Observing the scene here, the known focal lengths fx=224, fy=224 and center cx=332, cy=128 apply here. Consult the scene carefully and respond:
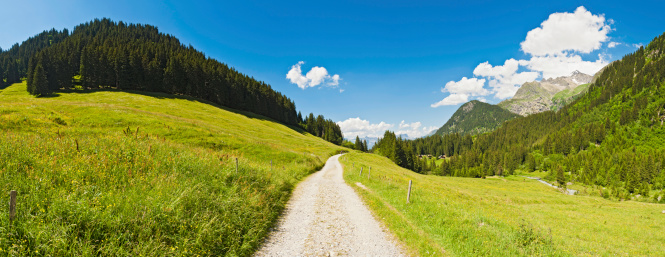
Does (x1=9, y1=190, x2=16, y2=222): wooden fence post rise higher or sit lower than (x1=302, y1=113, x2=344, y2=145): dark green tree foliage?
lower

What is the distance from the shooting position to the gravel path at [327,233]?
27.5 ft

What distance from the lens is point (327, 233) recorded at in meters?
9.95

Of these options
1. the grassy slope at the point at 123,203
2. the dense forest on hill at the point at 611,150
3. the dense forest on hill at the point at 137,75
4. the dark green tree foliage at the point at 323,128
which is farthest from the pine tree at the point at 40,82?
the dense forest on hill at the point at 611,150

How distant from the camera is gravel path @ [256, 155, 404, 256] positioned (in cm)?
837

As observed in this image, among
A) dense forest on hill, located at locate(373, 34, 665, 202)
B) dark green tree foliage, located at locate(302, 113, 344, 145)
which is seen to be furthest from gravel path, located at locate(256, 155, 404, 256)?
dark green tree foliage, located at locate(302, 113, 344, 145)

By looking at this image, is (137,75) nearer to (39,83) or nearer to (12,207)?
(39,83)

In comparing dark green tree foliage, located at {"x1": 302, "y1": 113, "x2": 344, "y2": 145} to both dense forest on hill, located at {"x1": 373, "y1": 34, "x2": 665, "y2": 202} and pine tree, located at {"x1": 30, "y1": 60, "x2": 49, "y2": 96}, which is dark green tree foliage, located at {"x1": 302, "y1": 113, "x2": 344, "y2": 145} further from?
pine tree, located at {"x1": 30, "y1": 60, "x2": 49, "y2": 96}

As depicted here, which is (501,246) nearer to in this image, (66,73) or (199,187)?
(199,187)

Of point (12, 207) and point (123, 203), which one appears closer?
point (12, 207)

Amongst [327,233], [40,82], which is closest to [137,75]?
[40,82]

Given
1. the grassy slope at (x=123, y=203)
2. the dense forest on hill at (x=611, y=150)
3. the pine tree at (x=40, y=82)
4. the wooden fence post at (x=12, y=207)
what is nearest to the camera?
the wooden fence post at (x=12, y=207)

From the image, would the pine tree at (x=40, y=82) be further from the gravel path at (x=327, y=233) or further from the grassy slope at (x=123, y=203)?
the gravel path at (x=327, y=233)

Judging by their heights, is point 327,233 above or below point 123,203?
below

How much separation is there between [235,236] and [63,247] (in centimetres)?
412
